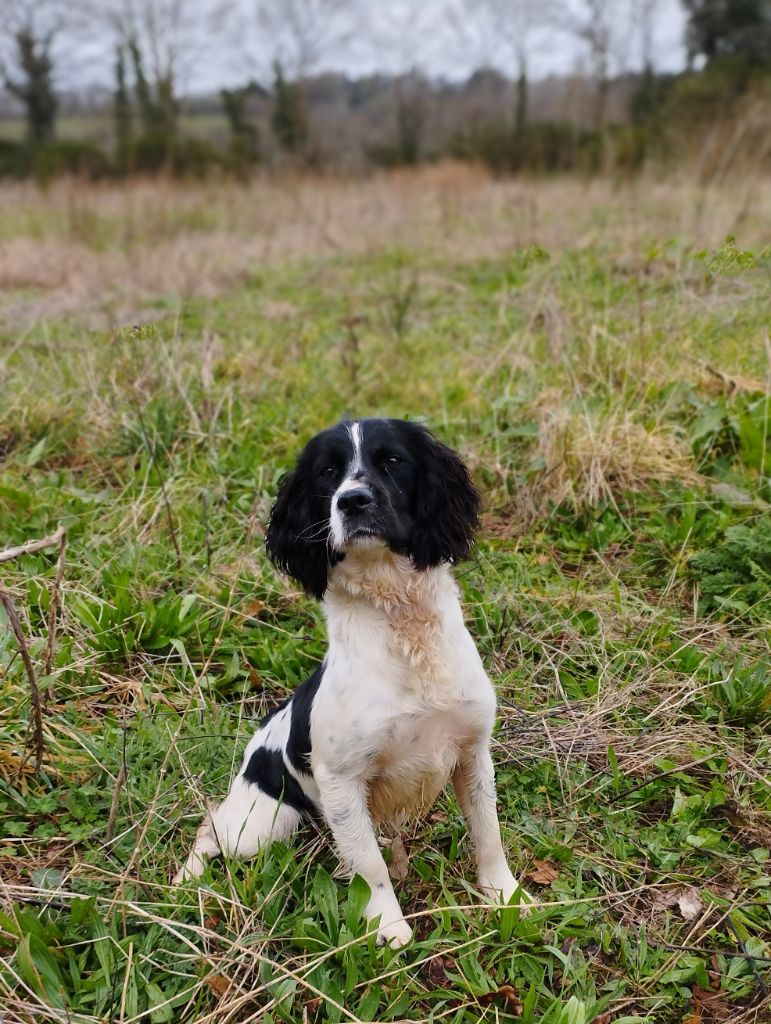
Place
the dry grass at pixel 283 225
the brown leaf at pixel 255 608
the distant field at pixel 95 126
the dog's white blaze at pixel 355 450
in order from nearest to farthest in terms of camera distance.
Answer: the dog's white blaze at pixel 355 450
the brown leaf at pixel 255 608
the dry grass at pixel 283 225
the distant field at pixel 95 126

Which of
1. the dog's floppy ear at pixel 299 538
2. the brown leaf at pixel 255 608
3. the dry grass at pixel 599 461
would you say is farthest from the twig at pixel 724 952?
the dry grass at pixel 599 461

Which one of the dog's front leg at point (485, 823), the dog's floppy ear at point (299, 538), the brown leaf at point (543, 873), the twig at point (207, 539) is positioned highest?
the dog's floppy ear at point (299, 538)

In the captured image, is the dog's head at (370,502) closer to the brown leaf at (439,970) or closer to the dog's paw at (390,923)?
the dog's paw at (390,923)

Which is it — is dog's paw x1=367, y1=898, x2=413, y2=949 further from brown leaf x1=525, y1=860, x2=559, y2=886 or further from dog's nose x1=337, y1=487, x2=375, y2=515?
dog's nose x1=337, y1=487, x2=375, y2=515

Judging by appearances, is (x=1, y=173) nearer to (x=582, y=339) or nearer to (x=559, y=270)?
(x=559, y=270)

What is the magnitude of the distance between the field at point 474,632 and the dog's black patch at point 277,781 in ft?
0.44

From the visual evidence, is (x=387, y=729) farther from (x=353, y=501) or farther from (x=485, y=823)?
(x=353, y=501)

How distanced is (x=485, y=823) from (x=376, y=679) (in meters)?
0.52

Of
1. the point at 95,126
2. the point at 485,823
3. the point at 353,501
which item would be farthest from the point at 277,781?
the point at 95,126

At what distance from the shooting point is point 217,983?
1.89 m

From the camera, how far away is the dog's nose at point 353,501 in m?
2.09

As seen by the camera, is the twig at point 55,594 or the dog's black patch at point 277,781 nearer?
the twig at point 55,594

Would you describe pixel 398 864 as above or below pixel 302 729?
below

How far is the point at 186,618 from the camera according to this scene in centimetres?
319
